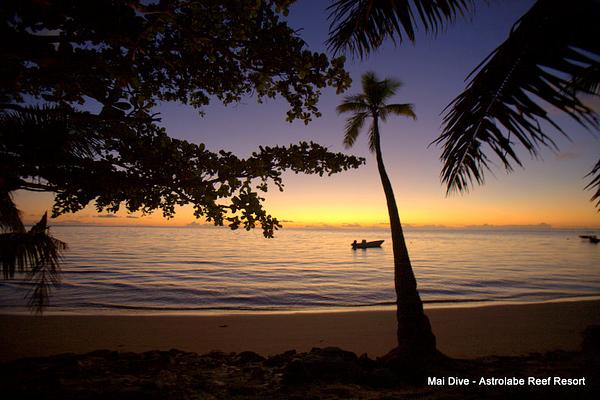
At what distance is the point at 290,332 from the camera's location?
9.81 metres

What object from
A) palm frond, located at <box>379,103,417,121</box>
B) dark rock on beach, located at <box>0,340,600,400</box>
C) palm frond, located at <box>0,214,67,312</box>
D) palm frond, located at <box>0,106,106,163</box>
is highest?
palm frond, located at <box>379,103,417,121</box>

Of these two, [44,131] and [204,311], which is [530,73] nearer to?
[44,131]

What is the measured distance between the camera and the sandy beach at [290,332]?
26.7ft

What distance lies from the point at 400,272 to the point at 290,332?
5400 millimetres

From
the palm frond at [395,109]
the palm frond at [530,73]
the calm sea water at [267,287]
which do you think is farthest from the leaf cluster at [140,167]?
the calm sea water at [267,287]

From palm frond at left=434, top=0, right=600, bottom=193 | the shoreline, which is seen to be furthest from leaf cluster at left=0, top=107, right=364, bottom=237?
the shoreline

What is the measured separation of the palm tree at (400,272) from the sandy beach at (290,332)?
8.80 feet

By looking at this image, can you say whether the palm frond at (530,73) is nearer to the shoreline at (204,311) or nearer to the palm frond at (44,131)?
the palm frond at (44,131)

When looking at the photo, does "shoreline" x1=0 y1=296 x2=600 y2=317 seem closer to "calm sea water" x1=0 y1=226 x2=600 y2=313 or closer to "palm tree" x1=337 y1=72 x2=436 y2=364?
"calm sea water" x1=0 y1=226 x2=600 y2=313

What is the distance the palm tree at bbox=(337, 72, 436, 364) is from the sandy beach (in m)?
2.68

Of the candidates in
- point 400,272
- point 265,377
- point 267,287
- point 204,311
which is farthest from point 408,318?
point 267,287

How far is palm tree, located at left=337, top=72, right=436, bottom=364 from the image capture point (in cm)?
572

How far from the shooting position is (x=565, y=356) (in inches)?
235

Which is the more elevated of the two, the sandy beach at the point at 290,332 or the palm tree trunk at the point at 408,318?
the palm tree trunk at the point at 408,318
